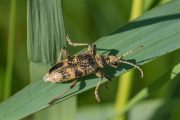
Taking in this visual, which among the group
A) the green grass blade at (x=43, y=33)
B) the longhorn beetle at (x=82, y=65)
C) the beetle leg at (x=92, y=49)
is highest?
the green grass blade at (x=43, y=33)

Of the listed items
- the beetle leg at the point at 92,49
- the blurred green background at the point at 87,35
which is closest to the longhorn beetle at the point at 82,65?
the beetle leg at the point at 92,49

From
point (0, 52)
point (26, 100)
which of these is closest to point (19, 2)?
point (0, 52)

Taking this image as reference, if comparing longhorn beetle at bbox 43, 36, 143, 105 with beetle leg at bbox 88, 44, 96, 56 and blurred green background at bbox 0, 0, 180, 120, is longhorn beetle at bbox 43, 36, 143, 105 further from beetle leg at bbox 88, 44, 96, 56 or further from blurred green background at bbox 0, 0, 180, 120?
blurred green background at bbox 0, 0, 180, 120

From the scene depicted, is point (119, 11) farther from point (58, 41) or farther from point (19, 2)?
point (58, 41)

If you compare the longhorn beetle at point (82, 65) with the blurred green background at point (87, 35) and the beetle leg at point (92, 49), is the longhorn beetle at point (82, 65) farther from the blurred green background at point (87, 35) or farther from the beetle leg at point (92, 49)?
the blurred green background at point (87, 35)

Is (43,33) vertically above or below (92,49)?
above

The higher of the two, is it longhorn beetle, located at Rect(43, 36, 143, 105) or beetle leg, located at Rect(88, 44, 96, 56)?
beetle leg, located at Rect(88, 44, 96, 56)

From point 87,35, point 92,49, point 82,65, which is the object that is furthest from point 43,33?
point 87,35

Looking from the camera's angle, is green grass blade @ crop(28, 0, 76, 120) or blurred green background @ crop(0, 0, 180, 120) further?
blurred green background @ crop(0, 0, 180, 120)

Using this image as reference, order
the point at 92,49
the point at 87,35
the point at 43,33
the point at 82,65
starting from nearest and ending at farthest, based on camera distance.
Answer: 1. the point at 43,33
2. the point at 92,49
3. the point at 82,65
4. the point at 87,35

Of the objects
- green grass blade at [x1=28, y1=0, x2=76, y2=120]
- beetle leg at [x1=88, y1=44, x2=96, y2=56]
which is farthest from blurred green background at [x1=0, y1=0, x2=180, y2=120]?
green grass blade at [x1=28, y1=0, x2=76, y2=120]

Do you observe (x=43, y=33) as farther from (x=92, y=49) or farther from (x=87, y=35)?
(x=87, y=35)
